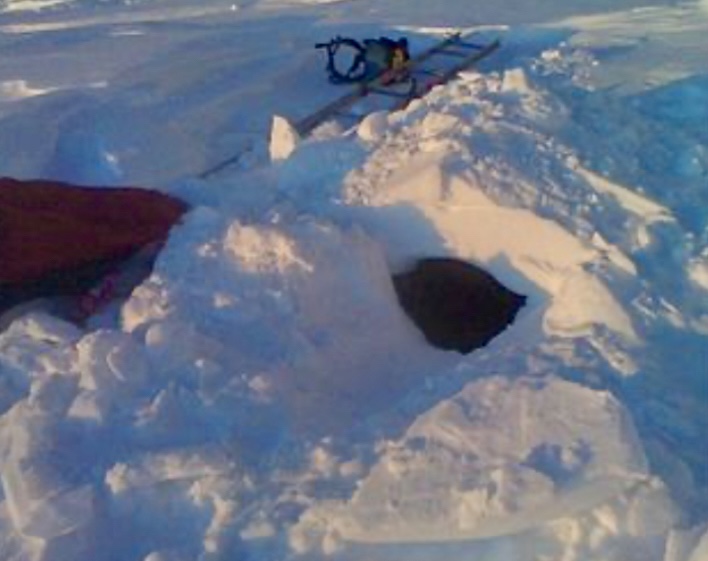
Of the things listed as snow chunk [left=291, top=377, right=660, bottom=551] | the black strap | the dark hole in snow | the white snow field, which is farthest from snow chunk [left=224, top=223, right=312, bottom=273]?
the black strap

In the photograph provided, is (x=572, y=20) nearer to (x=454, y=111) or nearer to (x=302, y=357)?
(x=454, y=111)

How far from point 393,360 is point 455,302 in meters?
0.40

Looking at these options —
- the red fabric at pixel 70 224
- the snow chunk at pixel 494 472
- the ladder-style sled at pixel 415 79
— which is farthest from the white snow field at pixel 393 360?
the ladder-style sled at pixel 415 79

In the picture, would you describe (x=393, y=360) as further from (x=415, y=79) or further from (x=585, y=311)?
(x=415, y=79)

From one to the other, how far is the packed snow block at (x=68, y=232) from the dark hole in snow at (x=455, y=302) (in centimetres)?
93

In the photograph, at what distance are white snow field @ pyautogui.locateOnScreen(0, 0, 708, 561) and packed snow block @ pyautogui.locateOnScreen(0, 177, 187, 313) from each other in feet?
0.63

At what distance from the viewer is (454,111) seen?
4.19 metres

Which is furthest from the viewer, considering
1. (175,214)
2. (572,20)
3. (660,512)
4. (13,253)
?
(572,20)

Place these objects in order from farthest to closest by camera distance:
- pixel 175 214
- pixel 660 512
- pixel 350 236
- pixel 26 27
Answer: pixel 26 27 → pixel 175 214 → pixel 350 236 → pixel 660 512

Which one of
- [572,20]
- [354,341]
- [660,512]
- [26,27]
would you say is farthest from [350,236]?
[26,27]

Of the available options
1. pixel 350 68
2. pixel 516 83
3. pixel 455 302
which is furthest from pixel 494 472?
pixel 350 68

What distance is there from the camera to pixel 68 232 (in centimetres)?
409

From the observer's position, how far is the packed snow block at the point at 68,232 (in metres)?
3.94

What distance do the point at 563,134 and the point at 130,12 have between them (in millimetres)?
5421
